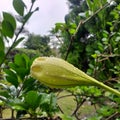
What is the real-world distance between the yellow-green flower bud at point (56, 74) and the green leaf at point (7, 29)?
0.27 m

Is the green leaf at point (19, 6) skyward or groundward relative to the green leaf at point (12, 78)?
skyward

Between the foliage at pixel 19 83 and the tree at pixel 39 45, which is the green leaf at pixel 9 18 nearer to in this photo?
the foliage at pixel 19 83

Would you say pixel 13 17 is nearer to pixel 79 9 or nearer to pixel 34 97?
pixel 34 97

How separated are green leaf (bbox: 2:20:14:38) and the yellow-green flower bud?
0.27 metres

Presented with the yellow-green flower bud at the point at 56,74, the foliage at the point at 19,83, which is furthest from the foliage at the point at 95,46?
the yellow-green flower bud at the point at 56,74

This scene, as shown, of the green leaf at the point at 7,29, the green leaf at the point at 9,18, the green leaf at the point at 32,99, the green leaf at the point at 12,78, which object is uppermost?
the green leaf at the point at 9,18

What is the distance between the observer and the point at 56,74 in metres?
0.44

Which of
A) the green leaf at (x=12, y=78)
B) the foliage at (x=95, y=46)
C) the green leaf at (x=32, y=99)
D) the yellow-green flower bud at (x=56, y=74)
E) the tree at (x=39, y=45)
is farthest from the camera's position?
the tree at (x=39, y=45)

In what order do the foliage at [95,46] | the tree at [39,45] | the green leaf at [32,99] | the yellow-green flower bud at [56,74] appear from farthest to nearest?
1. the tree at [39,45]
2. the foliage at [95,46]
3. the green leaf at [32,99]
4. the yellow-green flower bud at [56,74]

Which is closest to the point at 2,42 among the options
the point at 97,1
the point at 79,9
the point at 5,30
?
the point at 5,30

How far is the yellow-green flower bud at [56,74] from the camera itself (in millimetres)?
438

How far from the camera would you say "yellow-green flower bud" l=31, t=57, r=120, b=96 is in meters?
0.44

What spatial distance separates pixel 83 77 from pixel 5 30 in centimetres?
32

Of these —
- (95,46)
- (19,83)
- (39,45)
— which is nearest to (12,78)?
(19,83)
